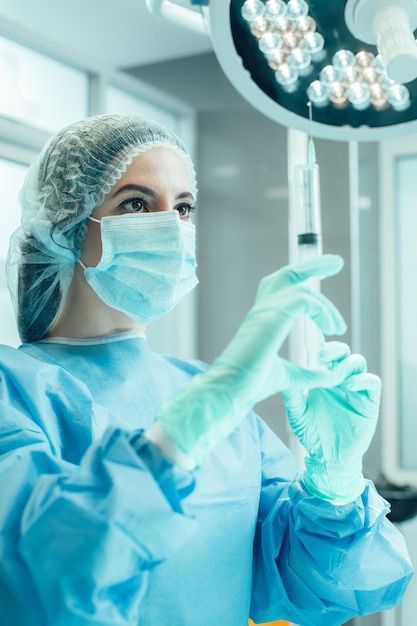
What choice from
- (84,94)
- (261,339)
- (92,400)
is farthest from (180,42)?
(261,339)

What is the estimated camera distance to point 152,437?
725 mm

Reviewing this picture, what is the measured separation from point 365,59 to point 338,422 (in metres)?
0.50

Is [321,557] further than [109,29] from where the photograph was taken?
No

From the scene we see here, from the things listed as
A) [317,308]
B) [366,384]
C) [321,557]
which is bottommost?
[321,557]

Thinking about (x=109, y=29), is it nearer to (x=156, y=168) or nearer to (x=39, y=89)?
(x=39, y=89)

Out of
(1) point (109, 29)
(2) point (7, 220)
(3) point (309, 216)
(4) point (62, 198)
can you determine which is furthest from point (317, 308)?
(1) point (109, 29)

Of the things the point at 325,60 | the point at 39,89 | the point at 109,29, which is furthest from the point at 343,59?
the point at 109,29

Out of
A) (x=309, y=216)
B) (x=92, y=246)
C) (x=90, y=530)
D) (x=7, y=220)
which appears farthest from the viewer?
(x=7, y=220)

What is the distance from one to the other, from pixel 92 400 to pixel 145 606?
0.30 m

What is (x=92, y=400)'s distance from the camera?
1001 millimetres

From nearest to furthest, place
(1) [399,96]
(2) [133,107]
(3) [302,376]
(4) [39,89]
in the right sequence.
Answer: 1. (3) [302,376]
2. (1) [399,96]
3. (4) [39,89]
4. (2) [133,107]

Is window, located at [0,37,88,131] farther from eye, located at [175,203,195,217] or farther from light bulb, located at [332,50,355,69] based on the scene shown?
light bulb, located at [332,50,355,69]

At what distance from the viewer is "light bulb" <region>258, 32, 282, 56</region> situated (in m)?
0.87

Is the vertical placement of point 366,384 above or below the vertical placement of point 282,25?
below
